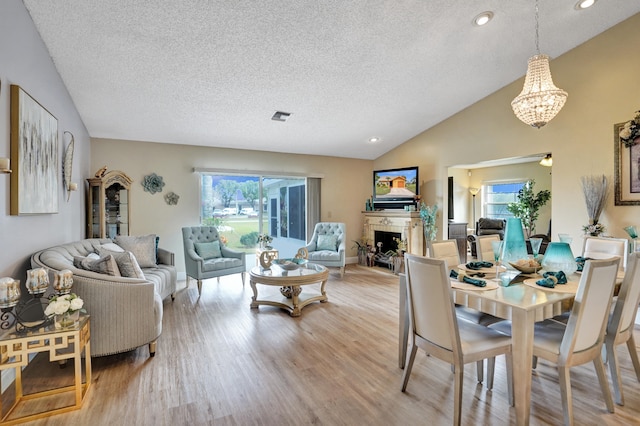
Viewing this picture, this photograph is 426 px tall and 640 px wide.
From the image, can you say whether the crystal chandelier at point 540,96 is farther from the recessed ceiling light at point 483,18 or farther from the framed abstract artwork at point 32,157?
the framed abstract artwork at point 32,157

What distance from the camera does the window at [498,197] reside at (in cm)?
866

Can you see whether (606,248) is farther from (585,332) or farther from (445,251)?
(585,332)

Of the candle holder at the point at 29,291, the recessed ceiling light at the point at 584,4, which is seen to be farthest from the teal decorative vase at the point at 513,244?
the candle holder at the point at 29,291

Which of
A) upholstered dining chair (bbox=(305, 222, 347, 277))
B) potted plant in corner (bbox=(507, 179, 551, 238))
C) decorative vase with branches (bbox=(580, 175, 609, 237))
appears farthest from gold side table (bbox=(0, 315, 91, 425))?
potted plant in corner (bbox=(507, 179, 551, 238))

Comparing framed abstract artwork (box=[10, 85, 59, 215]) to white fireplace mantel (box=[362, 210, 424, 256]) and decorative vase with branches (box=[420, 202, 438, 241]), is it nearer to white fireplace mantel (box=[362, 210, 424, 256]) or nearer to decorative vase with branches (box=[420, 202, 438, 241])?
white fireplace mantel (box=[362, 210, 424, 256])

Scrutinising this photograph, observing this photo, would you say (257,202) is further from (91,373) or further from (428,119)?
(91,373)

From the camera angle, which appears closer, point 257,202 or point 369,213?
point 257,202

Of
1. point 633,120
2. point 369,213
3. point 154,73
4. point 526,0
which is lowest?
point 369,213

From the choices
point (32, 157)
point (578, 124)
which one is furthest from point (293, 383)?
point (578, 124)

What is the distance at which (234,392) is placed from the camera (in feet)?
7.43

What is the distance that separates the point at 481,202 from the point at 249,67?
7.87 meters

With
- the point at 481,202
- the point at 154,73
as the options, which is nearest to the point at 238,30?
the point at 154,73

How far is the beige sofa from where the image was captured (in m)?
2.50

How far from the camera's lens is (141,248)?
4.17 meters
